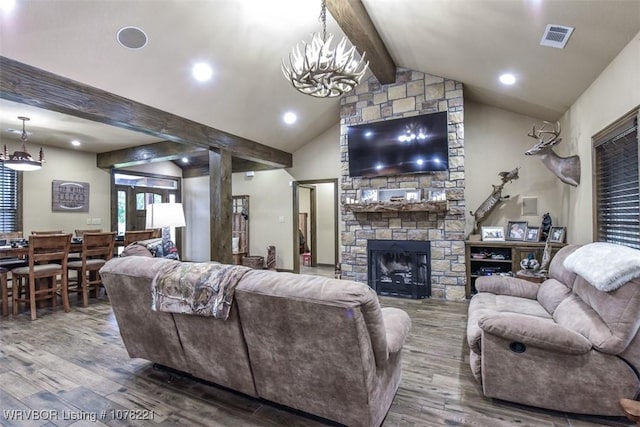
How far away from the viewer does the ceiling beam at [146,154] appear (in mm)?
5820

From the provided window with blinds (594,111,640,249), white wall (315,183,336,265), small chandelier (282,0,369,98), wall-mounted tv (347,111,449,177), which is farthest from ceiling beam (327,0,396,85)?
white wall (315,183,336,265)

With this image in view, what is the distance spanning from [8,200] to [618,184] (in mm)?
8742

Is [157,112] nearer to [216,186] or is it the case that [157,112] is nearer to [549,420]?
[216,186]

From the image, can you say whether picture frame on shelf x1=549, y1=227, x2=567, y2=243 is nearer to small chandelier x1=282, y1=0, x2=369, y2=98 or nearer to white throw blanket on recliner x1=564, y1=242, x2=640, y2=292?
white throw blanket on recliner x1=564, y1=242, x2=640, y2=292

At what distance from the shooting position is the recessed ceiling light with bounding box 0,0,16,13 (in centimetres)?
251

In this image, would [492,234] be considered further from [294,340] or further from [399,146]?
[294,340]

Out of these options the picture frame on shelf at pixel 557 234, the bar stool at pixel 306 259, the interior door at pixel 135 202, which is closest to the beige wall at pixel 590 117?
the picture frame on shelf at pixel 557 234

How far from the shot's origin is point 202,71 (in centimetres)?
397

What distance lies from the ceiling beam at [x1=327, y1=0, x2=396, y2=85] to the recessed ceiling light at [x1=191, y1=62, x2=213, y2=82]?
5.65 ft

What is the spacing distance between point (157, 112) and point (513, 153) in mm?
5247

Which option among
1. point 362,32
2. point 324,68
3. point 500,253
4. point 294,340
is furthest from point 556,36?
point 294,340

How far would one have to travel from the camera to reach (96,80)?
11.4ft

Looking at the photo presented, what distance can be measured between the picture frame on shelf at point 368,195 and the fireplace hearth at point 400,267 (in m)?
0.68

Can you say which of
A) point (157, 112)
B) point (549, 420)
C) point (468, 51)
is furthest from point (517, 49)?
point (157, 112)
